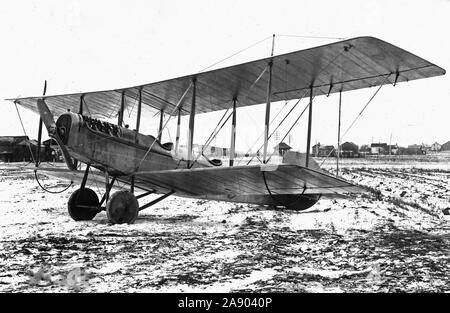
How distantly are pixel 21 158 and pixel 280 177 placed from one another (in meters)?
51.2

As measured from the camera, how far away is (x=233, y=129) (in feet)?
28.3

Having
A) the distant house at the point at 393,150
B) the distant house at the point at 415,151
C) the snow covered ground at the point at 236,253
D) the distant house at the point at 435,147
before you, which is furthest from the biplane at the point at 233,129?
the distant house at the point at 435,147

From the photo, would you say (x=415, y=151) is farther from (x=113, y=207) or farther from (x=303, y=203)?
(x=113, y=207)

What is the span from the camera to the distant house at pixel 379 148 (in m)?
89.4

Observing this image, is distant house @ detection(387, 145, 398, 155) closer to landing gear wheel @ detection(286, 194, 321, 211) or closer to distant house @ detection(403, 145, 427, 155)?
distant house @ detection(403, 145, 427, 155)

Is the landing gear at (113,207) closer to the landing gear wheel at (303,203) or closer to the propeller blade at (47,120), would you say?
the propeller blade at (47,120)

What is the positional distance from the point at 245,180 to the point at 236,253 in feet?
8.92

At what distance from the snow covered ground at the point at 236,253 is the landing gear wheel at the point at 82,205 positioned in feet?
1.06

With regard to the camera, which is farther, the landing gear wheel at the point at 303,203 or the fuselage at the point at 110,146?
the landing gear wheel at the point at 303,203

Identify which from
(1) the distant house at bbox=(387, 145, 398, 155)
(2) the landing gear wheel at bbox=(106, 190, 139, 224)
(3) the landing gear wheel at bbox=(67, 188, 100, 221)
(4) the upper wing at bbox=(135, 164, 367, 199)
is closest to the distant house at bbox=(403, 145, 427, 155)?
(1) the distant house at bbox=(387, 145, 398, 155)

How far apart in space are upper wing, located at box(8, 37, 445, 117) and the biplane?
17 mm

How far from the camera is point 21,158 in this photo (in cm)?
5062

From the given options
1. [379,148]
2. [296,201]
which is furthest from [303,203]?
[379,148]
